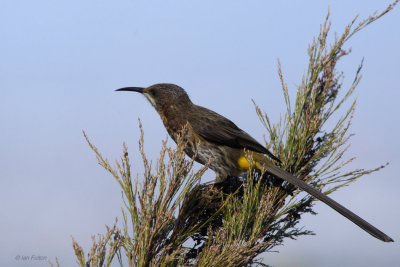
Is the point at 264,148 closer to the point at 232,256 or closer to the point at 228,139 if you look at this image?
the point at 228,139

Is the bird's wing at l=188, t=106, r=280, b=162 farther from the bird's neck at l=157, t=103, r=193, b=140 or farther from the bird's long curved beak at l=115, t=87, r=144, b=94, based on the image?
the bird's long curved beak at l=115, t=87, r=144, b=94

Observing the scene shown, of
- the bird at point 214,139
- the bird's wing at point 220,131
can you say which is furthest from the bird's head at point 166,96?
the bird's wing at point 220,131

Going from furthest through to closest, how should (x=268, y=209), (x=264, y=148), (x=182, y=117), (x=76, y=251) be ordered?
(x=182, y=117) < (x=264, y=148) < (x=268, y=209) < (x=76, y=251)

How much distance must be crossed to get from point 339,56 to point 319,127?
0.71 m

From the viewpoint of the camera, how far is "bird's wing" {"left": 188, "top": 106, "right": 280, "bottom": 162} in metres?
5.14

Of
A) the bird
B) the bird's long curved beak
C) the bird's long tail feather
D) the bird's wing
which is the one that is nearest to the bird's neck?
the bird

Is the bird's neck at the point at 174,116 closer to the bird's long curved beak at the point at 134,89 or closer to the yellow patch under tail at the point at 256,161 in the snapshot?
the bird's long curved beak at the point at 134,89

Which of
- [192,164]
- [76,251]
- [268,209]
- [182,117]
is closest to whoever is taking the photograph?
[76,251]

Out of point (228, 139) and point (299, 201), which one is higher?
point (228, 139)

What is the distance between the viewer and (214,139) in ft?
17.2

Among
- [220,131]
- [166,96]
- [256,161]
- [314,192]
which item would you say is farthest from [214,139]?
[314,192]

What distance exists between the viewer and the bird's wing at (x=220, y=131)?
203 inches

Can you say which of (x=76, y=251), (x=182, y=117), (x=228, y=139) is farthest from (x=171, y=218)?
(x=182, y=117)

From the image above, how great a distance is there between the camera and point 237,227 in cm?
353
